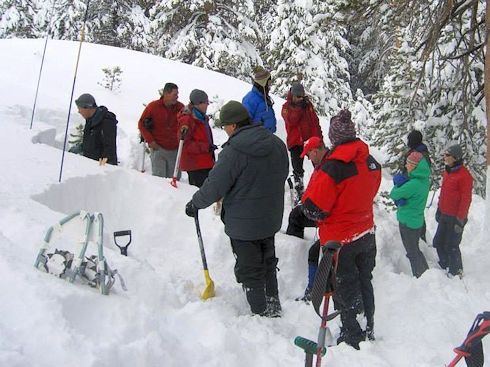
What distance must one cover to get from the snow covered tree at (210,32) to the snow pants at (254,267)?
51.4 feet

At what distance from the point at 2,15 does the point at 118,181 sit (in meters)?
23.1

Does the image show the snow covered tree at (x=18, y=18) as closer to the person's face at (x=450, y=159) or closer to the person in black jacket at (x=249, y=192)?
the person's face at (x=450, y=159)

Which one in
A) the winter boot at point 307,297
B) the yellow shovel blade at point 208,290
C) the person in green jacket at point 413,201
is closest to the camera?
the yellow shovel blade at point 208,290

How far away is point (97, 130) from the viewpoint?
644cm

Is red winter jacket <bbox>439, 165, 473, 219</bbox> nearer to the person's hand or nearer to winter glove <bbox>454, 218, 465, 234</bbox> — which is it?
winter glove <bbox>454, 218, 465, 234</bbox>

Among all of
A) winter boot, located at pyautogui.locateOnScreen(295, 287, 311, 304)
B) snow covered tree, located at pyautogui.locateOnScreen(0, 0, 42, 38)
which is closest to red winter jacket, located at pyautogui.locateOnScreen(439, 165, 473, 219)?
winter boot, located at pyautogui.locateOnScreen(295, 287, 311, 304)

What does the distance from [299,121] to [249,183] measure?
2.94 meters

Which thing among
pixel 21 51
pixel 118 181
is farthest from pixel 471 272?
pixel 21 51

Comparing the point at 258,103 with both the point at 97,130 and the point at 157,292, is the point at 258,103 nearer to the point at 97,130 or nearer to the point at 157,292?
the point at 97,130

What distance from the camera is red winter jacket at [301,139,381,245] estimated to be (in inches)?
141

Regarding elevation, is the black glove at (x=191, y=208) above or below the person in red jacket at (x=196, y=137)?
below

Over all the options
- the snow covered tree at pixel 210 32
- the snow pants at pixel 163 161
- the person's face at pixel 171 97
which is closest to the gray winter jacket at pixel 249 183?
the person's face at pixel 171 97

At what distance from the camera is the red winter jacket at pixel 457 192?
19.8 ft

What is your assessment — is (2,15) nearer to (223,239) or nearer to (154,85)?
(154,85)
